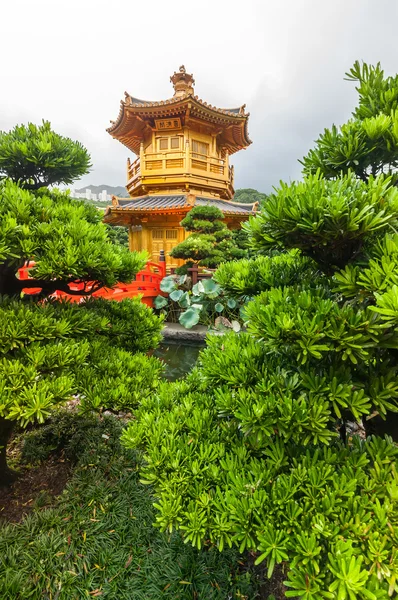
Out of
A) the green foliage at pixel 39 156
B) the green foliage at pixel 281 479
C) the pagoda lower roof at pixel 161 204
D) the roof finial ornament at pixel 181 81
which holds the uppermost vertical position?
the roof finial ornament at pixel 181 81

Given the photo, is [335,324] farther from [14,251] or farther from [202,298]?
[202,298]

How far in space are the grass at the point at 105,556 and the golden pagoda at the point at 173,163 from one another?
945cm

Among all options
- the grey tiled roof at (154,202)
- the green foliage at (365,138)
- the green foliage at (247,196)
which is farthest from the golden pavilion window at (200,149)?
the green foliage at (247,196)

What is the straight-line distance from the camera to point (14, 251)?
5.64 ft

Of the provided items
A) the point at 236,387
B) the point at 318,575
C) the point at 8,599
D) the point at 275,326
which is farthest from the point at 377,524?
the point at 8,599

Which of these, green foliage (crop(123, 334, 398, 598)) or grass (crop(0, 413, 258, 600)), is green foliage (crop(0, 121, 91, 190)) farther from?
grass (crop(0, 413, 258, 600))

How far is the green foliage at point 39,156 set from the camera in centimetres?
208

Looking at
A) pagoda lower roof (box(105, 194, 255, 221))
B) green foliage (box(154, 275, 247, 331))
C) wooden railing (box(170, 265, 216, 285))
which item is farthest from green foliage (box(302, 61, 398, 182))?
pagoda lower roof (box(105, 194, 255, 221))

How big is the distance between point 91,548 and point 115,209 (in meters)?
11.0

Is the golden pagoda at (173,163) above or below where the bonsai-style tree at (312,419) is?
above

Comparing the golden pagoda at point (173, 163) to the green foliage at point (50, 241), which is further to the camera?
the golden pagoda at point (173, 163)

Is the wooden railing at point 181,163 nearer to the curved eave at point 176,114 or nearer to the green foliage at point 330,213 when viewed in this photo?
the curved eave at point 176,114

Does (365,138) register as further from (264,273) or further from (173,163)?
(173,163)

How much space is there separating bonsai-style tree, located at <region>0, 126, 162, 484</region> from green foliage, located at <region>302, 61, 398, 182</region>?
1.45 metres
